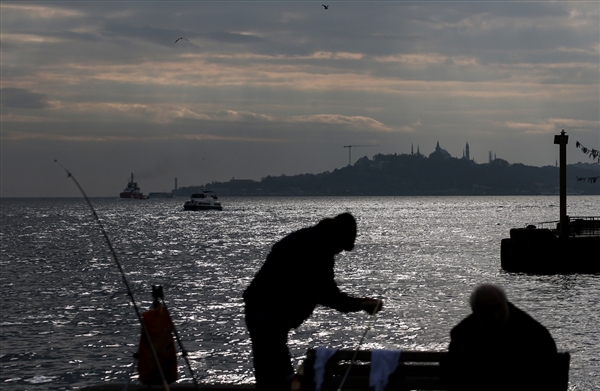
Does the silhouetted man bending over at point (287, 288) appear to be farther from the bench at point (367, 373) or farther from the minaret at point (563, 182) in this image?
the minaret at point (563, 182)

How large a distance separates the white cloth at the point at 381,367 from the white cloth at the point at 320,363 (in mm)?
337

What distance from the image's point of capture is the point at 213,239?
249 feet

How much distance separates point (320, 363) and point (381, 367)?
447mm

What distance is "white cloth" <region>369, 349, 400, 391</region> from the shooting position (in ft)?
18.9

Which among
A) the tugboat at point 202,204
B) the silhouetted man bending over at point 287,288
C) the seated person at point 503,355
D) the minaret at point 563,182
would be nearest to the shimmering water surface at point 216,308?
the silhouetted man bending over at point 287,288

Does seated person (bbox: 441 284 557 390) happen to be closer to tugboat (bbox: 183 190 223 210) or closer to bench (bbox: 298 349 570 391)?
bench (bbox: 298 349 570 391)

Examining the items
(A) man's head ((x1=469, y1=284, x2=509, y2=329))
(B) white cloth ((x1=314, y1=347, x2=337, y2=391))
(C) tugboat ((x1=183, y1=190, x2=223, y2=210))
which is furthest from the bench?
(C) tugboat ((x1=183, y1=190, x2=223, y2=210))

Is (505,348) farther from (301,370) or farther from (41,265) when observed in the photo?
(41,265)

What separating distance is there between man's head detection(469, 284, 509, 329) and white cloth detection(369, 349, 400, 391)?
48.6 inches

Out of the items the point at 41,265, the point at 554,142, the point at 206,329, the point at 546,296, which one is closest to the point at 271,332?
the point at 206,329

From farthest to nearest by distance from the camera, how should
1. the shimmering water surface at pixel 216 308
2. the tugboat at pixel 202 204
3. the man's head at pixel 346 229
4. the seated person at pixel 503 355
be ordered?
the tugboat at pixel 202 204, the shimmering water surface at pixel 216 308, the man's head at pixel 346 229, the seated person at pixel 503 355

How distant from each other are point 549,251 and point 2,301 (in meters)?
22.7

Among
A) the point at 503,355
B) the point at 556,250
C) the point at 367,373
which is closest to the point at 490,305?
the point at 503,355

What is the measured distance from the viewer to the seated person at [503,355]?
4.84 metres
